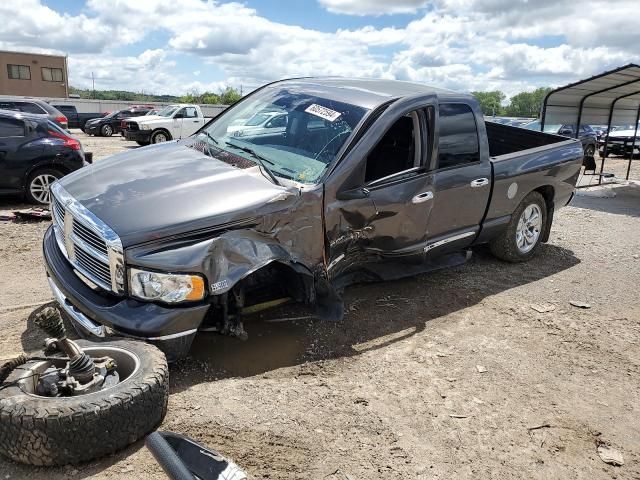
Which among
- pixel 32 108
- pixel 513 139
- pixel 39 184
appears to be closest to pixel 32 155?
pixel 39 184

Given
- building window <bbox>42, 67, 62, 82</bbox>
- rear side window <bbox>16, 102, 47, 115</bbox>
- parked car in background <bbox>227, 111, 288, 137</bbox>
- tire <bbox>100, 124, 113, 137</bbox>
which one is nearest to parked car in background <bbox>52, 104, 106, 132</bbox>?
tire <bbox>100, 124, 113, 137</bbox>

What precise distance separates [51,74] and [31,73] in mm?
1796

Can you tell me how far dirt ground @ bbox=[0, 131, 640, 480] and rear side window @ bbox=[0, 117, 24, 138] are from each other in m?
3.60

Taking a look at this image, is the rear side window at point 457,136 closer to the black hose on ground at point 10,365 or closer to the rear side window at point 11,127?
the black hose on ground at point 10,365

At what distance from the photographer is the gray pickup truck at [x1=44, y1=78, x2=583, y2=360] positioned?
3197 mm

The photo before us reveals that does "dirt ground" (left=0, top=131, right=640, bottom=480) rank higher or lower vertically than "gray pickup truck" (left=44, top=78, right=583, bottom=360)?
lower

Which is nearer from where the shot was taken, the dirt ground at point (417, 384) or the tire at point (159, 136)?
the dirt ground at point (417, 384)

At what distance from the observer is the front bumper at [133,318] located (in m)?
3.13

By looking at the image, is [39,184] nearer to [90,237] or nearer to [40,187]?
[40,187]

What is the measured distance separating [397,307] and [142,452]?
2.74 metres

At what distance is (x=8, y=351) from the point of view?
370 centimetres

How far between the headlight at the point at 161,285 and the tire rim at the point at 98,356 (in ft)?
1.13

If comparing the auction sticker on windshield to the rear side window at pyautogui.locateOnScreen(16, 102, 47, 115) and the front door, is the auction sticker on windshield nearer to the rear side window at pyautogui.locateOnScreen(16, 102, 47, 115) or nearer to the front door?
the front door

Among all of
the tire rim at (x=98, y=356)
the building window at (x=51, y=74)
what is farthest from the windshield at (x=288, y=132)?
the building window at (x=51, y=74)
